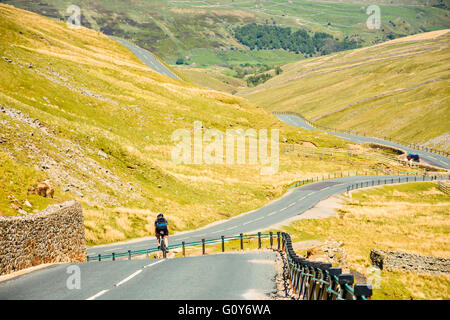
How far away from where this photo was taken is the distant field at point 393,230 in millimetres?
24097

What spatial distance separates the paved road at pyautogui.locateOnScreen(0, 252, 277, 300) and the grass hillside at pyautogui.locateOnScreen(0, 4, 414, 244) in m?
9.70

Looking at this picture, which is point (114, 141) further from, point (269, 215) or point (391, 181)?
point (391, 181)

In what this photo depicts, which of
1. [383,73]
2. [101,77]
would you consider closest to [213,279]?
[101,77]

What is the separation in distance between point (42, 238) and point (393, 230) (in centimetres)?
3407

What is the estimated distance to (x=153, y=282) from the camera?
1258cm

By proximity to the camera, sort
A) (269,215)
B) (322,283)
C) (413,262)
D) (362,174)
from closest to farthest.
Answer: (322,283)
(413,262)
(269,215)
(362,174)

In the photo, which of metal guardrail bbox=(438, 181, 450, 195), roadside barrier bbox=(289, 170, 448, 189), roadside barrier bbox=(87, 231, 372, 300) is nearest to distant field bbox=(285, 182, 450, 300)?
metal guardrail bbox=(438, 181, 450, 195)

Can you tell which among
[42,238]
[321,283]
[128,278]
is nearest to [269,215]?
[42,238]

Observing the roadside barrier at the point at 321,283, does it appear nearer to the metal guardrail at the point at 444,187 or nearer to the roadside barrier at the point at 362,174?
the roadside barrier at the point at 362,174

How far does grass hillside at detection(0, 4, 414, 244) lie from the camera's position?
120 feet

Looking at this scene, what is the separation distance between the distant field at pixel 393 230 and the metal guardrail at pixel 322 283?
10.4 metres

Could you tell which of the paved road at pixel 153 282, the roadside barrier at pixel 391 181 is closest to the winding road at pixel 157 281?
the paved road at pixel 153 282

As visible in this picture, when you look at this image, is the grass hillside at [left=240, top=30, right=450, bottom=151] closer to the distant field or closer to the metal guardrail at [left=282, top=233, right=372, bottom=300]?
the distant field

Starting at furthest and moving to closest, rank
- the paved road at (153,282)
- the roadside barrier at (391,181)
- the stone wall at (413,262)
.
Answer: the roadside barrier at (391,181), the stone wall at (413,262), the paved road at (153,282)
